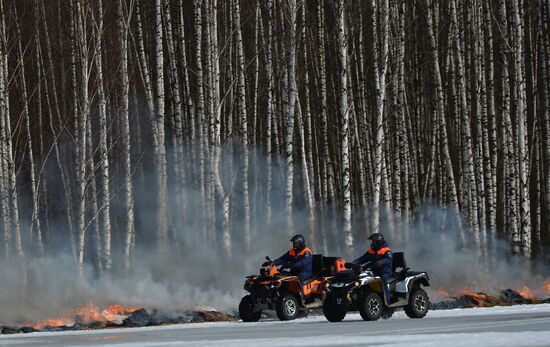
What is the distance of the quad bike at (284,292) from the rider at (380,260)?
4.09 feet

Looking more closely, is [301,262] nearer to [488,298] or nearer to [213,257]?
[488,298]

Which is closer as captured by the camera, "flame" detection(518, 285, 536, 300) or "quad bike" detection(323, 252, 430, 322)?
"quad bike" detection(323, 252, 430, 322)

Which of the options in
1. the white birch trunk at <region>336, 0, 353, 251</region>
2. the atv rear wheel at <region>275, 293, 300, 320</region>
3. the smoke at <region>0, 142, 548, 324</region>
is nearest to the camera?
the atv rear wheel at <region>275, 293, 300, 320</region>

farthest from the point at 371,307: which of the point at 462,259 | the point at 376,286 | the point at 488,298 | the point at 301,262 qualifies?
the point at 462,259

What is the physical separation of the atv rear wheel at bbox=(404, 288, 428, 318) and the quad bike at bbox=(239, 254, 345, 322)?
2001mm

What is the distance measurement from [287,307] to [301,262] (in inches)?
46.8

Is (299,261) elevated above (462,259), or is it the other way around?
(299,261)

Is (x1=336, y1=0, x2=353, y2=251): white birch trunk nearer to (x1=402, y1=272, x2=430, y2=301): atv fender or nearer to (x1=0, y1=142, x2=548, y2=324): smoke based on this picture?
(x1=0, y1=142, x2=548, y2=324): smoke

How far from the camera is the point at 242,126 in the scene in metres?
33.8

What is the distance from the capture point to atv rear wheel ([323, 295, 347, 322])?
22875 millimetres

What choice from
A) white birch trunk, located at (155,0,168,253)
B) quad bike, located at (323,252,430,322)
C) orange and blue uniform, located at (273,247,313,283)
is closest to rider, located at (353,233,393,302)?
quad bike, located at (323,252,430,322)

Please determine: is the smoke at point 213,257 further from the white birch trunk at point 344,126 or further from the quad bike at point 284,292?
the quad bike at point 284,292

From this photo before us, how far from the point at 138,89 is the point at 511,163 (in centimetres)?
1802

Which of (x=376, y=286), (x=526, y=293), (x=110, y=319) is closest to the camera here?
(x=376, y=286)
